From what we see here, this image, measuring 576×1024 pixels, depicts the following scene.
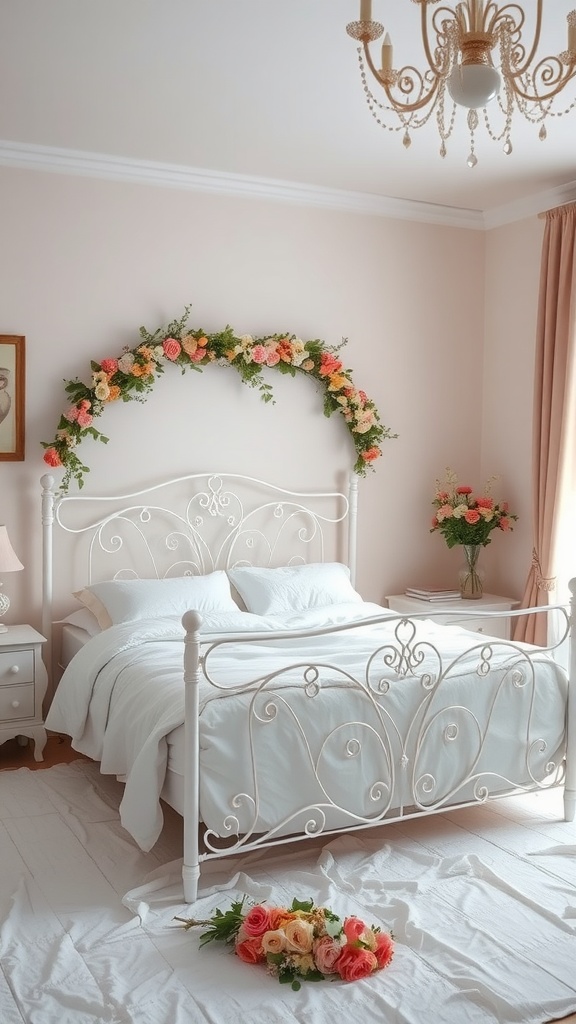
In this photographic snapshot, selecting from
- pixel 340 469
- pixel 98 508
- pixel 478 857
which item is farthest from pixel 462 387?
pixel 478 857

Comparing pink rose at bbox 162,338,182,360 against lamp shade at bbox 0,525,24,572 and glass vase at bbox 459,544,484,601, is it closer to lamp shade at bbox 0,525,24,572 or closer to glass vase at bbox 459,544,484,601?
lamp shade at bbox 0,525,24,572

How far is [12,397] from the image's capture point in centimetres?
459

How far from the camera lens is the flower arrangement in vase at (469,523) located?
17.5 feet

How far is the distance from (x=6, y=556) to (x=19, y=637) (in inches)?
14.3

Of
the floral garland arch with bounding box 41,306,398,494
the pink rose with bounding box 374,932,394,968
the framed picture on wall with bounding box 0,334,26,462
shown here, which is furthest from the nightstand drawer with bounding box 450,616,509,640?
the pink rose with bounding box 374,932,394,968

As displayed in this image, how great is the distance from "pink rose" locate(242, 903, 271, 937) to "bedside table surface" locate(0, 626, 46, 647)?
193 centimetres

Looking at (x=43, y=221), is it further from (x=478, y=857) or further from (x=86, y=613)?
(x=478, y=857)

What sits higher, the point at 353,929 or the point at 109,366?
the point at 109,366

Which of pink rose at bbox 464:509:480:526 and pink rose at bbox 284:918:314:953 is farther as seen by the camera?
pink rose at bbox 464:509:480:526

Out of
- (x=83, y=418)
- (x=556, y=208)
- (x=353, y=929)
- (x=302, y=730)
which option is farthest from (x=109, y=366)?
(x=353, y=929)

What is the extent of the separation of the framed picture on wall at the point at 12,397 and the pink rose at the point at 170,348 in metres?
0.66

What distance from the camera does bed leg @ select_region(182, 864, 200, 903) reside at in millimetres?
3051

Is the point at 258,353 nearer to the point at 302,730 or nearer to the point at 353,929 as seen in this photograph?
the point at 302,730

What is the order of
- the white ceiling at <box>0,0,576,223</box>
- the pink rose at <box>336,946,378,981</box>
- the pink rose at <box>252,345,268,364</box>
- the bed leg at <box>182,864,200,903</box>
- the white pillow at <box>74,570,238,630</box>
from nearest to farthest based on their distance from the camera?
1. the pink rose at <box>336,946,378,981</box>
2. the bed leg at <box>182,864,200,903</box>
3. the white ceiling at <box>0,0,576,223</box>
4. the white pillow at <box>74,570,238,630</box>
5. the pink rose at <box>252,345,268,364</box>
